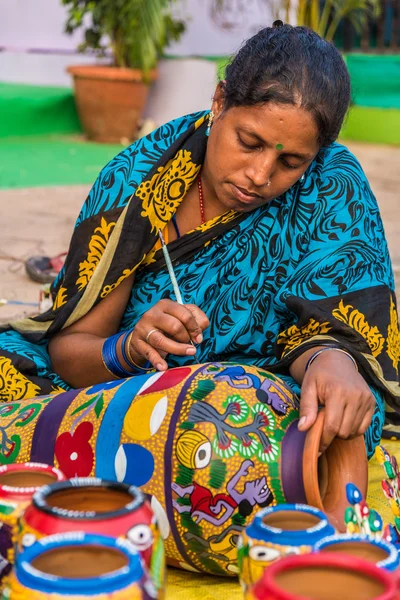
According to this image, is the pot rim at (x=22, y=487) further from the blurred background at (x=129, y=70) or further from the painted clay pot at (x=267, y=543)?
the blurred background at (x=129, y=70)

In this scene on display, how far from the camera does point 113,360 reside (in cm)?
225

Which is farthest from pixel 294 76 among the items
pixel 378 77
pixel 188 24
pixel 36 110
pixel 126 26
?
pixel 378 77

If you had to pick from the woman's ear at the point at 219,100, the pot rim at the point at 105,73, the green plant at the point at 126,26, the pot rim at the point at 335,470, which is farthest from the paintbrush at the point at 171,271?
the pot rim at the point at 105,73

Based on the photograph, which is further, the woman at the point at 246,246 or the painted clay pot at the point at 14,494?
the woman at the point at 246,246

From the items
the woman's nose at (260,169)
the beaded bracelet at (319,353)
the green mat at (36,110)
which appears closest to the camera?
the beaded bracelet at (319,353)

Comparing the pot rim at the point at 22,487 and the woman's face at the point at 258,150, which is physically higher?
the woman's face at the point at 258,150

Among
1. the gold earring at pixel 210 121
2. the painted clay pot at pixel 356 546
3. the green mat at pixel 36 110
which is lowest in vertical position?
the green mat at pixel 36 110

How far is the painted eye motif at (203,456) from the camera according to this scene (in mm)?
1792

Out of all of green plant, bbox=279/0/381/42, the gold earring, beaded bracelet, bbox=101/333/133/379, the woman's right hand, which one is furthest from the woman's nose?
green plant, bbox=279/0/381/42

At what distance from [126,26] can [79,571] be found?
7.80m

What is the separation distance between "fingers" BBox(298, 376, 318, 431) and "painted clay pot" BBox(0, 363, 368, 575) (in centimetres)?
2

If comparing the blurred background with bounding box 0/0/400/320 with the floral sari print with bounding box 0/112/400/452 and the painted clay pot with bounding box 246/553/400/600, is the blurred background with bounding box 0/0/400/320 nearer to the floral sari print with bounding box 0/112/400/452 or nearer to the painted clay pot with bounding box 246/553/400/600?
the floral sari print with bounding box 0/112/400/452

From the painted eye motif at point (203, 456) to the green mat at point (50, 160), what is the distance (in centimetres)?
545

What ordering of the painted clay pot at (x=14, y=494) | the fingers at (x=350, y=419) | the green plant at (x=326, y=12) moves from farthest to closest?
the green plant at (x=326, y=12) → the fingers at (x=350, y=419) → the painted clay pot at (x=14, y=494)
